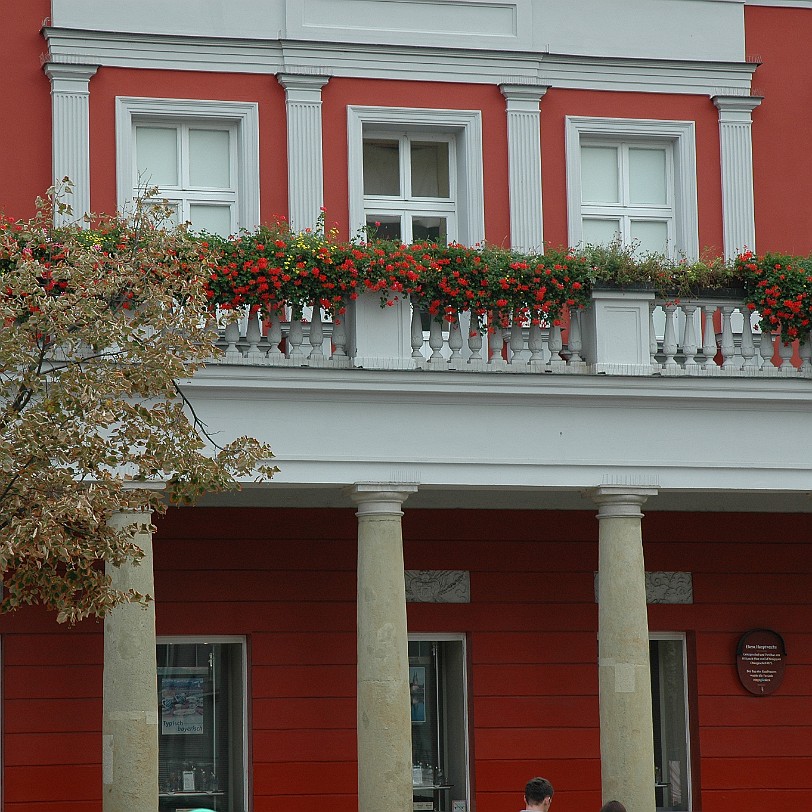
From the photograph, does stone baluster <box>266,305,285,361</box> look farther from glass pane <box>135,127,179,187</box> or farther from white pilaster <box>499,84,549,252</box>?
white pilaster <box>499,84,549,252</box>

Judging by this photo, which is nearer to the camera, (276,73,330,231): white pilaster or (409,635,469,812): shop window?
(276,73,330,231): white pilaster

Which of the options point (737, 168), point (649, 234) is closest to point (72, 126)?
point (649, 234)

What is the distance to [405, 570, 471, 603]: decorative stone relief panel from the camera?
17.5 meters

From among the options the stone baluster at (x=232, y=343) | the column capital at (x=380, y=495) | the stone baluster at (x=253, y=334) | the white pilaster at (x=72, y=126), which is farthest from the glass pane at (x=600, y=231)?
the white pilaster at (x=72, y=126)

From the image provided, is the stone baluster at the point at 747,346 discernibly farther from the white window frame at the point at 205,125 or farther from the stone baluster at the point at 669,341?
the white window frame at the point at 205,125

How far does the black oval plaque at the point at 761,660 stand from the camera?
1795 centimetres

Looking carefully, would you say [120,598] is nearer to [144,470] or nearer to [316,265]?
[144,470]

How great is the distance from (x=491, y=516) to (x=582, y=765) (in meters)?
2.74

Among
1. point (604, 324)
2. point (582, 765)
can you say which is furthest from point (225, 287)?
point (582, 765)

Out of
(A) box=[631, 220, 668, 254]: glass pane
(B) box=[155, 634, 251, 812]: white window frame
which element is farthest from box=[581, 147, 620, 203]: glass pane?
(B) box=[155, 634, 251, 812]: white window frame

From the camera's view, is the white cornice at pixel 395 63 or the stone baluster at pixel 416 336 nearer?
the stone baluster at pixel 416 336

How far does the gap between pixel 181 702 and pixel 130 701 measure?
12.6 ft

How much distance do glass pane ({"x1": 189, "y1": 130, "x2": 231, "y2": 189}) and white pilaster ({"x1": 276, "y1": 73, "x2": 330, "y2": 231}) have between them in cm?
71

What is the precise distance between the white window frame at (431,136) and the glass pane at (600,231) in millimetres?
1230
